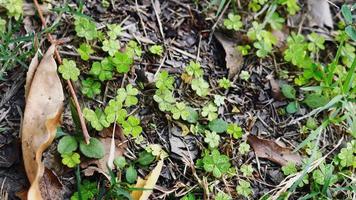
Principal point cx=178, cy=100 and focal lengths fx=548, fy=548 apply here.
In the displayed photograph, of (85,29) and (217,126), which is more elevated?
(85,29)

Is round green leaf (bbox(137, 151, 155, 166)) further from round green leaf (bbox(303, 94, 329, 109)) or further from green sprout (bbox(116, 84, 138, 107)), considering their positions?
round green leaf (bbox(303, 94, 329, 109))

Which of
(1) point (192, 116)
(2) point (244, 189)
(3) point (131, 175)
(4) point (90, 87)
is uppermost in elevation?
(4) point (90, 87)

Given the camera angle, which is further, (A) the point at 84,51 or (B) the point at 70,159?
(A) the point at 84,51

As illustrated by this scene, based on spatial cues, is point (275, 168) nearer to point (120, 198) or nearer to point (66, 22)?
point (120, 198)

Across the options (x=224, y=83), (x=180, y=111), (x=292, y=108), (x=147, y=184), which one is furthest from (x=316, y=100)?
(x=147, y=184)

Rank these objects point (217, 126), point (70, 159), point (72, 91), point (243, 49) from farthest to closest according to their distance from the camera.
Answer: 1. point (243, 49)
2. point (217, 126)
3. point (72, 91)
4. point (70, 159)

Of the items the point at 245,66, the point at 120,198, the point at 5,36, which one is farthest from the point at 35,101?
the point at 245,66

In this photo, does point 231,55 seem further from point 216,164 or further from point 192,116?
point 216,164
